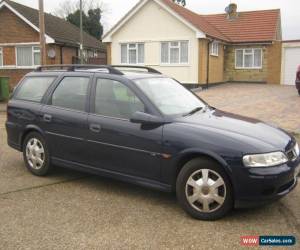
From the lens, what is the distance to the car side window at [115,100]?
532 centimetres

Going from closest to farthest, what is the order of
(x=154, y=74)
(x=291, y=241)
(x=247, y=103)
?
(x=291, y=241)
(x=154, y=74)
(x=247, y=103)

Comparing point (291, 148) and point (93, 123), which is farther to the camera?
point (93, 123)

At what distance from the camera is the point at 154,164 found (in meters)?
5.00

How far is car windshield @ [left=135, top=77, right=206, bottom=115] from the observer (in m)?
5.33

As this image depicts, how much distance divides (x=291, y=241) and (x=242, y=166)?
0.86m

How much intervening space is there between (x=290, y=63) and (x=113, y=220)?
2379 cm

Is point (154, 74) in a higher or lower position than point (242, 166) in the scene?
higher

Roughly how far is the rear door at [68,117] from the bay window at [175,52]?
1738cm

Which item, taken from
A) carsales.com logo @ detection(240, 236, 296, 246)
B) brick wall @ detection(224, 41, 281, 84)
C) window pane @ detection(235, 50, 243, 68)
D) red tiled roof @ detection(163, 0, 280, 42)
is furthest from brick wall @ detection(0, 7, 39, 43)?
carsales.com logo @ detection(240, 236, 296, 246)

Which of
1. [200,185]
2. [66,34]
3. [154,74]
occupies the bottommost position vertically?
[200,185]

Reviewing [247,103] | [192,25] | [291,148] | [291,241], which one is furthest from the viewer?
[192,25]

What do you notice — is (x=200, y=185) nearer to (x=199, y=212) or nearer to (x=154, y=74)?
(x=199, y=212)

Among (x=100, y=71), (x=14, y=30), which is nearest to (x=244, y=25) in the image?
(x=14, y=30)

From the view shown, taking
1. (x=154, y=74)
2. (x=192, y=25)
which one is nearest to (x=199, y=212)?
(x=154, y=74)
